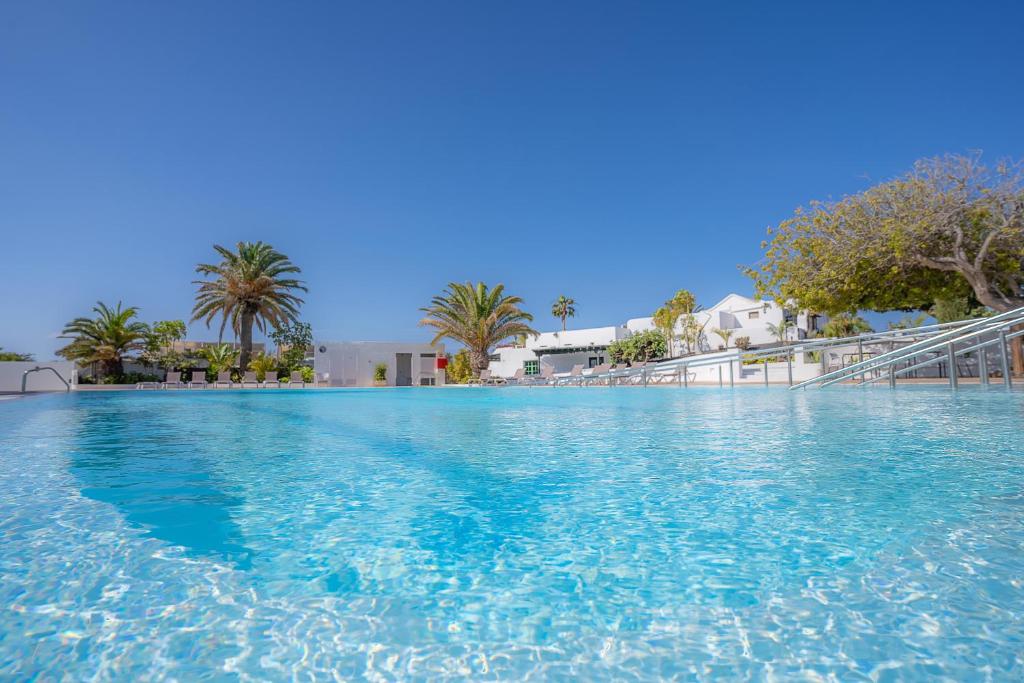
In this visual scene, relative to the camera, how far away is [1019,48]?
65.7 feet

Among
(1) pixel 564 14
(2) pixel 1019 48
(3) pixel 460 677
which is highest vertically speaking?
(1) pixel 564 14

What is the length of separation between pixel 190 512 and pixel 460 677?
2.43 metres

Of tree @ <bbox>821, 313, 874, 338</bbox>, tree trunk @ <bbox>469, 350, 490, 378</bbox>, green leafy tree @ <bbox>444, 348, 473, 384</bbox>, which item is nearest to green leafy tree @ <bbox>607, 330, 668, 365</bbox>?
tree @ <bbox>821, 313, 874, 338</bbox>

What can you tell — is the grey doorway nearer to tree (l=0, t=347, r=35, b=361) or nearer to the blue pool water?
Answer: tree (l=0, t=347, r=35, b=361)

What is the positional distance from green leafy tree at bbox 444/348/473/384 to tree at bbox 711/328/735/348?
78.9 feet

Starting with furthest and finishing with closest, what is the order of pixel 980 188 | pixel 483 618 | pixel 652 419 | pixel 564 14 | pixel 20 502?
1. pixel 564 14
2. pixel 980 188
3. pixel 652 419
4. pixel 20 502
5. pixel 483 618

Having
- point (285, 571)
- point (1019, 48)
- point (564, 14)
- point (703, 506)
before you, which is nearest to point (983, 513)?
point (703, 506)

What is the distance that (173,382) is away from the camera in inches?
1196

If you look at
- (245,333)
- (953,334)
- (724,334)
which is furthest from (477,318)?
(724,334)

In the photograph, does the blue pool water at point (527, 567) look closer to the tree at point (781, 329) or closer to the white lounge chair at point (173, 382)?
the white lounge chair at point (173, 382)

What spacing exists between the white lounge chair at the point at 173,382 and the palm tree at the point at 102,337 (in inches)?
208

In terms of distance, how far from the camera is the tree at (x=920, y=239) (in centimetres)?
1402

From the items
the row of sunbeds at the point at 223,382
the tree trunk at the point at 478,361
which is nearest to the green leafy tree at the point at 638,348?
the tree trunk at the point at 478,361

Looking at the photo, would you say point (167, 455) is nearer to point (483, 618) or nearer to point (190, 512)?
point (190, 512)
